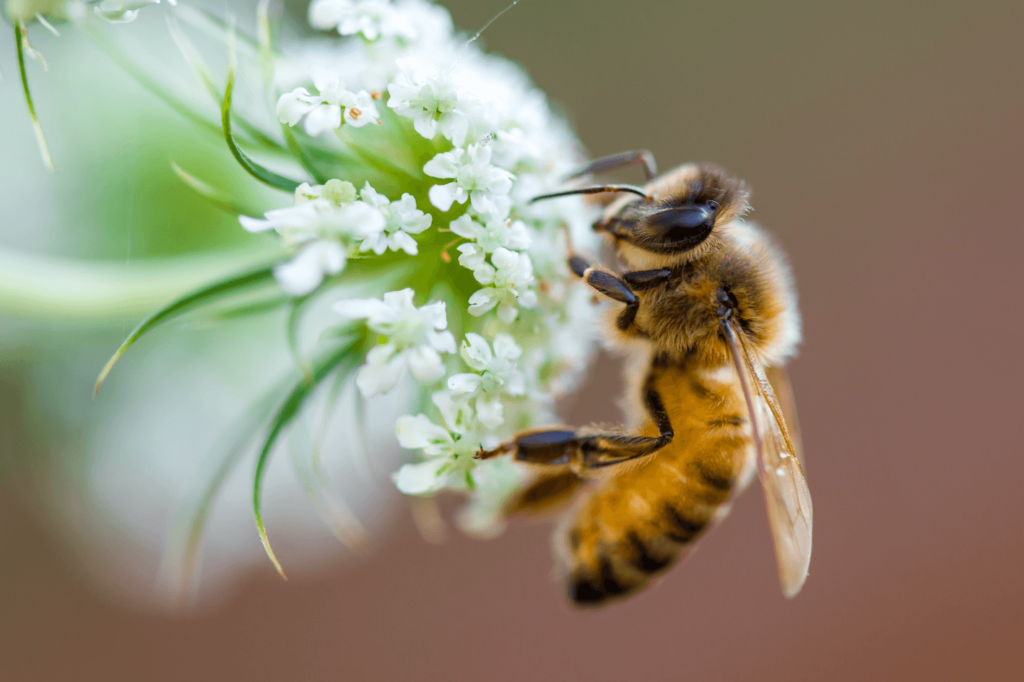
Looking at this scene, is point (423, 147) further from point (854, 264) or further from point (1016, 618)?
point (1016, 618)

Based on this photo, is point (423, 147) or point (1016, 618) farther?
point (1016, 618)

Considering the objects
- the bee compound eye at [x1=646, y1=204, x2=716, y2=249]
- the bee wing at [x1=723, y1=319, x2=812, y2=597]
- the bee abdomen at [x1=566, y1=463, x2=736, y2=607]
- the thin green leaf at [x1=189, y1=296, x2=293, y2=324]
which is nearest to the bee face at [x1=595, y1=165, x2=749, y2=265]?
the bee compound eye at [x1=646, y1=204, x2=716, y2=249]

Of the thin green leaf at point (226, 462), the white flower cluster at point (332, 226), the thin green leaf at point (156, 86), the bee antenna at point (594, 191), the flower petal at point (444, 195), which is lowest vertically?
the thin green leaf at point (226, 462)

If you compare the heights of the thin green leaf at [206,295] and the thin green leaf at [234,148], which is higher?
the thin green leaf at [234,148]

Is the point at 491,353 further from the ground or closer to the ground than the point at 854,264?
closer to the ground

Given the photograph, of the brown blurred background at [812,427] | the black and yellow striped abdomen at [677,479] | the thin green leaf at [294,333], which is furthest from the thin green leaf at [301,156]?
A: the brown blurred background at [812,427]

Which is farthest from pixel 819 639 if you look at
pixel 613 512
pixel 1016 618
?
pixel 613 512

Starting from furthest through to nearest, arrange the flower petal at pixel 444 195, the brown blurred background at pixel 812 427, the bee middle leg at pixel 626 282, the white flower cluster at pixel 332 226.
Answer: the brown blurred background at pixel 812 427 → the bee middle leg at pixel 626 282 → the flower petal at pixel 444 195 → the white flower cluster at pixel 332 226

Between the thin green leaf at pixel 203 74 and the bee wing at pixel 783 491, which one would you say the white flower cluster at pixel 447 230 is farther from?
the bee wing at pixel 783 491
